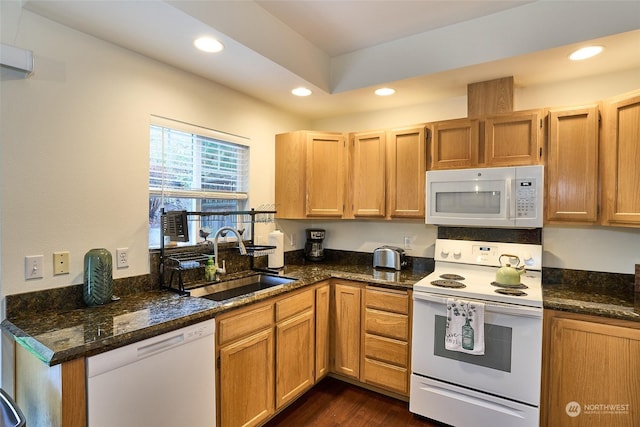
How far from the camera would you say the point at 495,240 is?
2555mm

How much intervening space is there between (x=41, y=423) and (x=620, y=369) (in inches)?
110

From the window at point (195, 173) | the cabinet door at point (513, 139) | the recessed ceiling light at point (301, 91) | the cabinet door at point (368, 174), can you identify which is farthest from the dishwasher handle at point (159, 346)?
the cabinet door at point (513, 139)

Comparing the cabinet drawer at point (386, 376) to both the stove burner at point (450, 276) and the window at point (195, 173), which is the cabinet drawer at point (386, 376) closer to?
the stove burner at point (450, 276)

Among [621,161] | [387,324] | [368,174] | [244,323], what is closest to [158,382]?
[244,323]

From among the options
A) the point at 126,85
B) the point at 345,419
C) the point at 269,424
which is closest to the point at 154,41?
the point at 126,85

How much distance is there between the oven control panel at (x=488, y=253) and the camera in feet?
7.78

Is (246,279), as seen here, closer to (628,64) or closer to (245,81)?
(245,81)

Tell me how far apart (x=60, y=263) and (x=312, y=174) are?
190cm

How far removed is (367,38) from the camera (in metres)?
2.36

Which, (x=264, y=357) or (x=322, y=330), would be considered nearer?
(x=264, y=357)

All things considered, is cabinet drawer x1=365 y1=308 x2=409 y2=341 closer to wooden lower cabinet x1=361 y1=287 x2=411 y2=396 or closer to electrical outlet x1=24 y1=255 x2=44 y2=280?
wooden lower cabinet x1=361 y1=287 x2=411 y2=396

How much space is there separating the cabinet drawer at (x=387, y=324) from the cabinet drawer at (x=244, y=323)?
0.82m

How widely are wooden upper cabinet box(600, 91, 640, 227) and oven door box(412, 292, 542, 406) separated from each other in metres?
0.79

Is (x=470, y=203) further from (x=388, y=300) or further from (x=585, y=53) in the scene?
(x=585, y=53)
